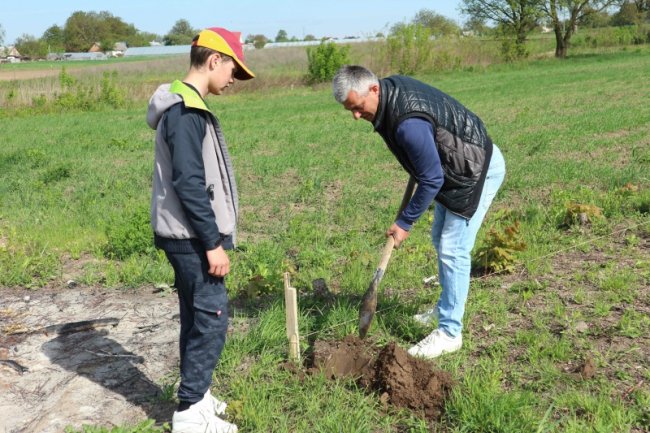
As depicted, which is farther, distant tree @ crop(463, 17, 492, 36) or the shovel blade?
distant tree @ crop(463, 17, 492, 36)

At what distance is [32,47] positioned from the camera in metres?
105

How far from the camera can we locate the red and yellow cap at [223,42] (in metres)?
2.92

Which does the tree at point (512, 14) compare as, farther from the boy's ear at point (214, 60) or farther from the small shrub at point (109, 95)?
the boy's ear at point (214, 60)

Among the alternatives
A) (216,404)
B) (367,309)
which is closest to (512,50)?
(367,309)

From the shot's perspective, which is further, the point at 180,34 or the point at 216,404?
the point at 180,34

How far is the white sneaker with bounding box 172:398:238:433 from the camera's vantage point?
3.19 m

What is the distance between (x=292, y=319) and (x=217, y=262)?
0.91 m

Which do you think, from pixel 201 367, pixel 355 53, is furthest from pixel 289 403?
pixel 355 53

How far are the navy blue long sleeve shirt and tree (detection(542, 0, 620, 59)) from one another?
134 ft

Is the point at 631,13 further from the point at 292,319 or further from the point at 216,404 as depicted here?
the point at 216,404

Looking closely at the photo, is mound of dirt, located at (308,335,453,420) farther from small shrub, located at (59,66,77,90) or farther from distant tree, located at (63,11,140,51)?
distant tree, located at (63,11,140,51)

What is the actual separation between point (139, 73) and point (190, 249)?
134ft

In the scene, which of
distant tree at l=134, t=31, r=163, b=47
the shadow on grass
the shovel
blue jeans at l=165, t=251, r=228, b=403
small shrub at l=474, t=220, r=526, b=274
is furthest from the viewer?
distant tree at l=134, t=31, r=163, b=47

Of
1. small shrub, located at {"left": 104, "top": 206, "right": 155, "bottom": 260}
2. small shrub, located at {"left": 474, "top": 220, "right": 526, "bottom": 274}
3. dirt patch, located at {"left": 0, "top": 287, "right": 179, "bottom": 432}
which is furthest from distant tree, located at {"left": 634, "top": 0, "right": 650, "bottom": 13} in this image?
dirt patch, located at {"left": 0, "top": 287, "right": 179, "bottom": 432}
